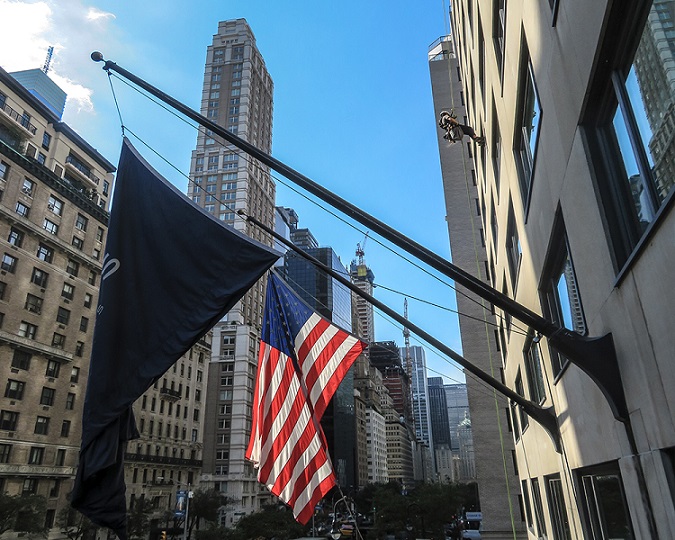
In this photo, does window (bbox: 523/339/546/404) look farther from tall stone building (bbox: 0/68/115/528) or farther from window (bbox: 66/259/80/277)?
window (bbox: 66/259/80/277)

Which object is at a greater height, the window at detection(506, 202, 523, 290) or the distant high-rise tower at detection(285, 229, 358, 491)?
the distant high-rise tower at detection(285, 229, 358, 491)

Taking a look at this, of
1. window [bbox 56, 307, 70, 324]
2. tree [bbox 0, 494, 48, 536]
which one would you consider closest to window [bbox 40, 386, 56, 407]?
window [bbox 56, 307, 70, 324]

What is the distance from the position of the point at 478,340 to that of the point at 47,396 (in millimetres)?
40158

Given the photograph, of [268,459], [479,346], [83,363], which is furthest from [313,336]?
[83,363]

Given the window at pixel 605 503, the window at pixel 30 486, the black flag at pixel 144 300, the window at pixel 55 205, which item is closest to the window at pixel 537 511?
the window at pixel 605 503

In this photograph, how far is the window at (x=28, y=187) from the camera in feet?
164

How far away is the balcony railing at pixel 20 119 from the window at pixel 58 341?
20.2 metres

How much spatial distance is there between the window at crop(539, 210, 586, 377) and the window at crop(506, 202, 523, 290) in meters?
4.09

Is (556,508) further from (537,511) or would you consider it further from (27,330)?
(27,330)

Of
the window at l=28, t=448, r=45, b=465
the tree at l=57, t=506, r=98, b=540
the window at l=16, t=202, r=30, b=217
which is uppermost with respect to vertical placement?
the window at l=16, t=202, r=30, b=217

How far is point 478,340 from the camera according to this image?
113 feet

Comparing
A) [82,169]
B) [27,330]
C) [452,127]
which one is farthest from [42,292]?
[452,127]

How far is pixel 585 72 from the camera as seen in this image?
211 inches

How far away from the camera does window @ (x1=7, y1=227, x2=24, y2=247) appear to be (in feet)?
158
